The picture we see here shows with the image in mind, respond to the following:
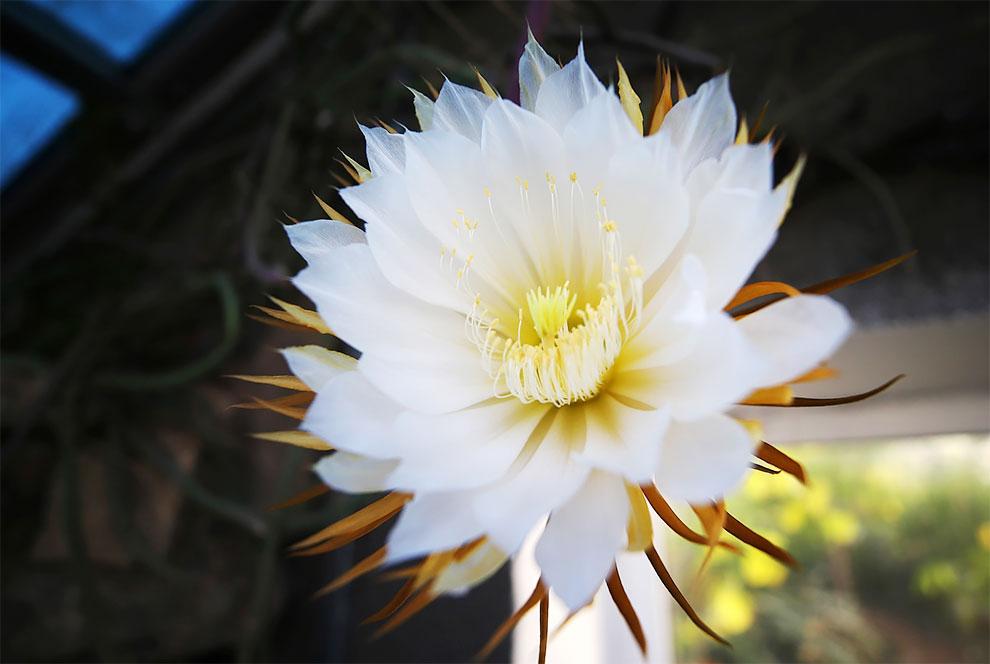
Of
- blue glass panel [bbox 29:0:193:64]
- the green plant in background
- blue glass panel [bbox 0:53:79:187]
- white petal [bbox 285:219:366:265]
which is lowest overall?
the green plant in background

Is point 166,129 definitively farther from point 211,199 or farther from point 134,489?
point 134,489

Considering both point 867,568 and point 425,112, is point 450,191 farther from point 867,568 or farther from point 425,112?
point 867,568

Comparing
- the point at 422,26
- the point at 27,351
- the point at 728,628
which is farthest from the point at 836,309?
the point at 728,628

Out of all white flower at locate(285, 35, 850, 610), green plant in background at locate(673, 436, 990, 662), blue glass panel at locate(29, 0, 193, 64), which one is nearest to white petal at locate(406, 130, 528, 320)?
white flower at locate(285, 35, 850, 610)

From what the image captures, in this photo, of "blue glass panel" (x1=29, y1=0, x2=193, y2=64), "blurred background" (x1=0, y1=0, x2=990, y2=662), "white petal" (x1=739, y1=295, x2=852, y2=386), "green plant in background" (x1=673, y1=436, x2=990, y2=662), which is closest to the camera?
"white petal" (x1=739, y1=295, x2=852, y2=386)

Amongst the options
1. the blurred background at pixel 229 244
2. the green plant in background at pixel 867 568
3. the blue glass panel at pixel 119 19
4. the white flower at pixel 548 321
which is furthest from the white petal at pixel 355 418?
the green plant in background at pixel 867 568

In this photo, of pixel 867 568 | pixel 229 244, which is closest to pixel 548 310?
pixel 229 244

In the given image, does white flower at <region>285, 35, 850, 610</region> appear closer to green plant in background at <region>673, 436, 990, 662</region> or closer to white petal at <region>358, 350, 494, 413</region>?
white petal at <region>358, 350, 494, 413</region>
